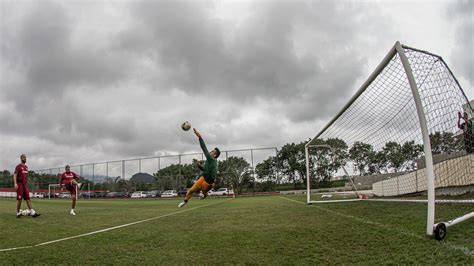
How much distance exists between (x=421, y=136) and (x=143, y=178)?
50421 millimetres

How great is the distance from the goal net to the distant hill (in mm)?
41914

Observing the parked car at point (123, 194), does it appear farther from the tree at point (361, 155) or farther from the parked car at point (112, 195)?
the tree at point (361, 155)

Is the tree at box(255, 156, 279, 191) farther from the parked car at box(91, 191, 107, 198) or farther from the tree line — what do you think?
the parked car at box(91, 191, 107, 198)

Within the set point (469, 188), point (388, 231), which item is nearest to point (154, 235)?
point (388, 231)

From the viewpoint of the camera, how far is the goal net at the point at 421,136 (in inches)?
204

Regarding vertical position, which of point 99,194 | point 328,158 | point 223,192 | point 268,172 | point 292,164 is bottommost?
point 99,194

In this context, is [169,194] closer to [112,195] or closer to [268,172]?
[112,195]

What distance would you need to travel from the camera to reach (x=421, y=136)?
Answer: 18.4 feet

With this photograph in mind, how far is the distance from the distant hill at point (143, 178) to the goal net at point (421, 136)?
41914mm

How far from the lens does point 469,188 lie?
27.0 ft

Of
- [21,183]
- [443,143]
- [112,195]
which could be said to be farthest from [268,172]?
[443,143]

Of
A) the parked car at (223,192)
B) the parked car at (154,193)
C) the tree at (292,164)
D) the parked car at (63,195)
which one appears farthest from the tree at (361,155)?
the parked car at (63,195)

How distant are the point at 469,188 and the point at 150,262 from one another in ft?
28.7

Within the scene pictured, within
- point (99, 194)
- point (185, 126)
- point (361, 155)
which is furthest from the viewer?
point (99, 194)
